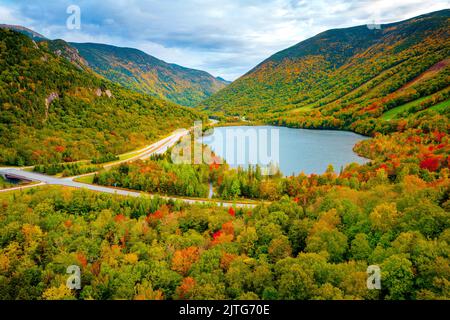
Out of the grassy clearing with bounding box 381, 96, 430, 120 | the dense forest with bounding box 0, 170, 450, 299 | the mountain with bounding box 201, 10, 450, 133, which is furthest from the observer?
the mountain with bounding box 201, 10, 450, 133

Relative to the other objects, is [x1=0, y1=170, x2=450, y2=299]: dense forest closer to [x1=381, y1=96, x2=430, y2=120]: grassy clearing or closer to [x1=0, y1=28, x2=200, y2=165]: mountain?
[x1=0, y1=28, x2=200, y2=165]: mountain

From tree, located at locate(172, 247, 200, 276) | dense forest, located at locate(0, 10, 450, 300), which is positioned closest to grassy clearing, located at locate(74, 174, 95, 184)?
dense forest, located at locate(0, 10, 450, 300)

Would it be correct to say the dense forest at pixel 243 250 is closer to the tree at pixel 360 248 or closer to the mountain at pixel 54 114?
the tree at pixel 360 248

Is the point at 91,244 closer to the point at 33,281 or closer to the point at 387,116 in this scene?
the point at 33,281

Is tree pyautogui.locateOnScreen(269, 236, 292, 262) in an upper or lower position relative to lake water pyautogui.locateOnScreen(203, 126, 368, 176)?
lower

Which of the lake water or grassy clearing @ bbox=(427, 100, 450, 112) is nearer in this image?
the lake water

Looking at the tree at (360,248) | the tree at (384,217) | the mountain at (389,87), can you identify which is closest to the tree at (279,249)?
the tree at (360,248)

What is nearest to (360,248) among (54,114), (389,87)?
(54,114)
